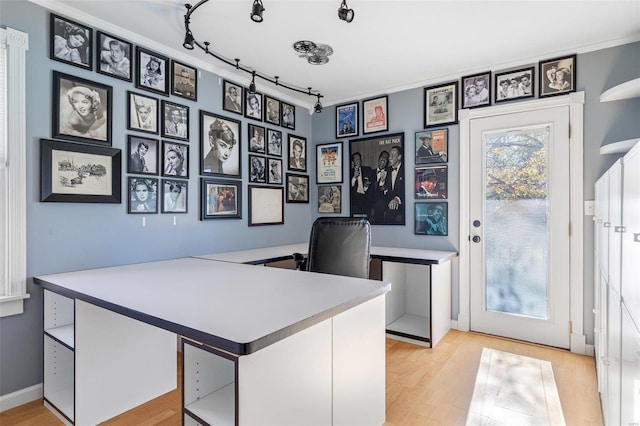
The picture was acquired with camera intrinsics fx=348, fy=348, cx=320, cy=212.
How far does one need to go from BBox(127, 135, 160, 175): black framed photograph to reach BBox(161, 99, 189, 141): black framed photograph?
0.15 metres

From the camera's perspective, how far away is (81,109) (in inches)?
92.1

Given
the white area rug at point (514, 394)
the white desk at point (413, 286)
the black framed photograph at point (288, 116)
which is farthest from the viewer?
the black framed photograph at point (288, 116)

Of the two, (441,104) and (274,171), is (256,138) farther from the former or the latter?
(441,104)

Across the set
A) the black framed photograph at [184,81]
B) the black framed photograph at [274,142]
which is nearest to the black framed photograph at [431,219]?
the black framed photograph at [274,142]

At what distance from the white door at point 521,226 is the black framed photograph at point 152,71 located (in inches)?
109

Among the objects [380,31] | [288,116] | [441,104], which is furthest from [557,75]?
[288,116]

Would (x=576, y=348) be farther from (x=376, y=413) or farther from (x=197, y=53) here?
(x=197, y=53)

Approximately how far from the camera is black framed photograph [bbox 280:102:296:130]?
3.99 metres

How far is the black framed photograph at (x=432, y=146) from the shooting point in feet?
11.3

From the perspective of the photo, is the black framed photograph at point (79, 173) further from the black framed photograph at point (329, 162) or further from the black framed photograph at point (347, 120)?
the black framed photograph at point (347, 120)

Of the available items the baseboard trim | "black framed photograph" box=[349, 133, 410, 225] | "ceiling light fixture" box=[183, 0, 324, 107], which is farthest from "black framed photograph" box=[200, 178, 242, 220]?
the baseboard trim

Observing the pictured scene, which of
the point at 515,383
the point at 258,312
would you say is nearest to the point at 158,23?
the point at 258,312

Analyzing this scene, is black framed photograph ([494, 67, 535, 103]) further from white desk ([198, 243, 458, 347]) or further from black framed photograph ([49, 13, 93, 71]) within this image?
black framed photograph ([49, 13, 93, 71])

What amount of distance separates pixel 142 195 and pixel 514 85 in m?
3.28
